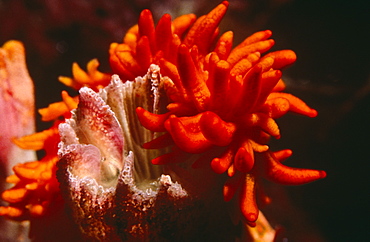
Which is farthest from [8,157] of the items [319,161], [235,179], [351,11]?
[351,11]

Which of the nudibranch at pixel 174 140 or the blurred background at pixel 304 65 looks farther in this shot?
the blurred background at pixel 304 65

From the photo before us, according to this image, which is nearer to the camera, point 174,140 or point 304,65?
point 174,140

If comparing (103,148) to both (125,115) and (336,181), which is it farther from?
(336,181)

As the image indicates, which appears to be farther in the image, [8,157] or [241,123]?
[8,157]
